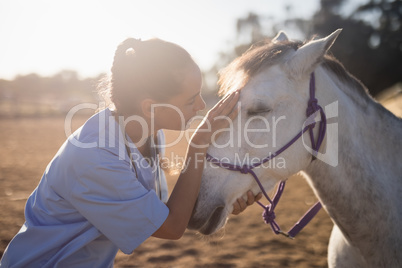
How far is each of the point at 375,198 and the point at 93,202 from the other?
1697 millimetres

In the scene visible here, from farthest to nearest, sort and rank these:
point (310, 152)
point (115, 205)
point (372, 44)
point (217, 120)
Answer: point (372, 44) → point (310, 152) → point (217, 120) → point (115, 205)

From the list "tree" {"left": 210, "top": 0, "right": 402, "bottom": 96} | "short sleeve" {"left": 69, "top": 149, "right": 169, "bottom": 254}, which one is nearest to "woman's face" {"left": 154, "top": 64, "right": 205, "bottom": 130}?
"short sleeve" {"left": 69, "top": 149, "right": 169, "bottom": 254}

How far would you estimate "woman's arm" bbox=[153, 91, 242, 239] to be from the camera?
1.61 meters

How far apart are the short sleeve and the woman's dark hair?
47cm

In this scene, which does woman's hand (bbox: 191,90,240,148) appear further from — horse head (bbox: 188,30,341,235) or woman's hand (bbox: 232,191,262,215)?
woman's hand (bbox: 232,191,262,215)

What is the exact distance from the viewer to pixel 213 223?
185cm

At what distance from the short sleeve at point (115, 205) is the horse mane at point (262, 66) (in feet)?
3.04

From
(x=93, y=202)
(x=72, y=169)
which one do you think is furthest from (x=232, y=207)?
(x=72, y=169)

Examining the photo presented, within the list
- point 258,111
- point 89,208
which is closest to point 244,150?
point 258,111

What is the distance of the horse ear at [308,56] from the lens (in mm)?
1714

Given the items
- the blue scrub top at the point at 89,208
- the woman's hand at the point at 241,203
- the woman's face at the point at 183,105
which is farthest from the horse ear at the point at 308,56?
the blue scrub top at the point at 89,208

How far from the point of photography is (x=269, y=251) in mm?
4000

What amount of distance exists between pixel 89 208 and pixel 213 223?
0.75m

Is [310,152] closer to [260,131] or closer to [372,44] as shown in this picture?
[260,131]
